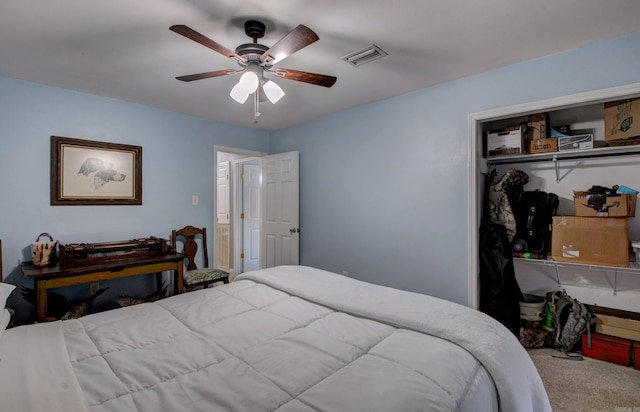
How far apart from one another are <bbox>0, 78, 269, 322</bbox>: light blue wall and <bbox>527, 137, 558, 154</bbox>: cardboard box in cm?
345

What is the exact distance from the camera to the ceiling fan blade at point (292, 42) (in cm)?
146

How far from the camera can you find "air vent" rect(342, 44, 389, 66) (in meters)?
2.15

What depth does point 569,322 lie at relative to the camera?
251cm

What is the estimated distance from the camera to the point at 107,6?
66.1 inches

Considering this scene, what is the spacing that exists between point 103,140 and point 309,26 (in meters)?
2.56

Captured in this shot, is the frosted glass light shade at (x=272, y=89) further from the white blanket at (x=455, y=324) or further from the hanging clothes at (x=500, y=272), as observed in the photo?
the hanging clothes at (x=500, y=272)

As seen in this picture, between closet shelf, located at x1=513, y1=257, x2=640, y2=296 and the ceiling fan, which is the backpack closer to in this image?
closet shelf, located at x1=513, y1=257, x2=640, y2=296

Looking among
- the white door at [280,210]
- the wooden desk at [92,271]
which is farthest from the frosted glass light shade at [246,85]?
the white door at [280,210]

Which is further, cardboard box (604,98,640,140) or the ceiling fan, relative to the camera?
cardboard box (604,98,640,140)

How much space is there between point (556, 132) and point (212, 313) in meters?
3.14

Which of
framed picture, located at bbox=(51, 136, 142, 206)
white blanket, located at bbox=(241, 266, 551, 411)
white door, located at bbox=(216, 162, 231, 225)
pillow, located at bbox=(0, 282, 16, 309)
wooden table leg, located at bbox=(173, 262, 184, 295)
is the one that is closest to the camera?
white blanket, located at bbox=(241, 266, 551, 411)

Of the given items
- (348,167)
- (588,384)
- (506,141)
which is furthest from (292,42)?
(588,384)

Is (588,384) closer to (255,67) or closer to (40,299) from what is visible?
(255,67)

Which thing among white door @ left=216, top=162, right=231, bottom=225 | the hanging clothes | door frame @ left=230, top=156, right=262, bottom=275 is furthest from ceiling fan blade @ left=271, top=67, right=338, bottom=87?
white door @ left=216, top=162, right=231, bottom=225
